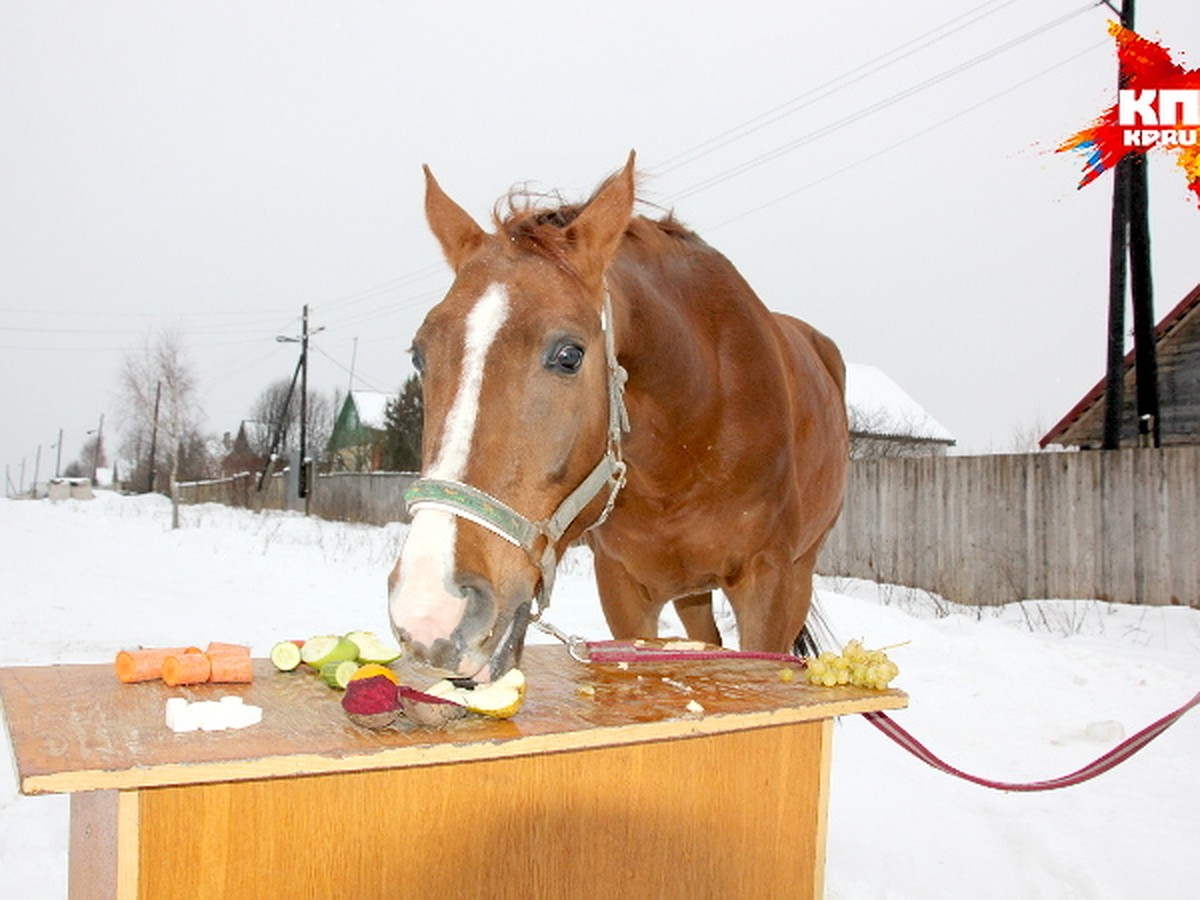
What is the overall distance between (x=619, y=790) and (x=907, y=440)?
27.3 m

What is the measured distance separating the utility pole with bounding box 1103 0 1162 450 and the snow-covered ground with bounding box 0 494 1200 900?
2.44 meters

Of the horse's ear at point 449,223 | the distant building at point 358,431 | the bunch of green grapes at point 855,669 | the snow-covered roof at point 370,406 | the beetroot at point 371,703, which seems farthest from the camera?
the snow-covered roof at point 370,406

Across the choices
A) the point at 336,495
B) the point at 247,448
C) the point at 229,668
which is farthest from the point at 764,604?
the point at 247,448

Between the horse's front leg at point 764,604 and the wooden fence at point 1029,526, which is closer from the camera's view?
the horse's front leg at point 764,604

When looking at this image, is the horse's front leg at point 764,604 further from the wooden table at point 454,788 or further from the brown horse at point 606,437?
the wooden table at point 454,788

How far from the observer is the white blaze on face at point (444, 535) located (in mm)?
1529

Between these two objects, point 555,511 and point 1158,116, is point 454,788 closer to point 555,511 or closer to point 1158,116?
point 555,511

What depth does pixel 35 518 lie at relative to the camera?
17031 millimetres

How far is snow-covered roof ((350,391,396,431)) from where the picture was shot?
1682 inches

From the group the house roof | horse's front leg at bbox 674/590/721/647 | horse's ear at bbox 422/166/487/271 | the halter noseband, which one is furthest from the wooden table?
the house roof

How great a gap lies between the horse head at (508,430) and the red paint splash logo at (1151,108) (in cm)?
841

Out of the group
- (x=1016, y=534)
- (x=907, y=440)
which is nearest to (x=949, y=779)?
(x=1016, y=534)

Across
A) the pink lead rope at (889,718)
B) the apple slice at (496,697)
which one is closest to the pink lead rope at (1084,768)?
the pink lead rope at (889,718)

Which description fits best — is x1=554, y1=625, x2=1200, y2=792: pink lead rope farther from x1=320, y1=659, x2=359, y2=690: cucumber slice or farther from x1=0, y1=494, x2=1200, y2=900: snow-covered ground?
x1=0, y1=494, x2=1200, y2=900: snow-covered ground
